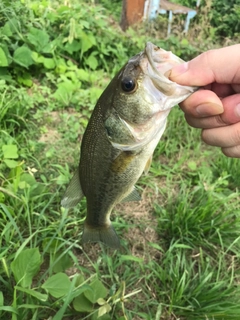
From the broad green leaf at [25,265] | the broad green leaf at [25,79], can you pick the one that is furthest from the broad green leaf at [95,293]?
the broad green leaf at [25,79]

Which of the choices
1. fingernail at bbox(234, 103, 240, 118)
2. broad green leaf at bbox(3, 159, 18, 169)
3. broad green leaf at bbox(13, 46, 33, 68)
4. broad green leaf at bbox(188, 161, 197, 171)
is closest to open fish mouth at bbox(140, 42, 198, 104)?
fingernail at bbox(234, 103, 240, 118)

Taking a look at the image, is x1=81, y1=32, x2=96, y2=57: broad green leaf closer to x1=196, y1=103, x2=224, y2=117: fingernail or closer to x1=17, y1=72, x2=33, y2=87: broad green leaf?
x1=17, y1=72, x2=33, y2=87: broad green leaf

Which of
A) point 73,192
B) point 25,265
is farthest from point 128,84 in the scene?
point 25,265

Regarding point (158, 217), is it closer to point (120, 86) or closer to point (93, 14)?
point (120, 86)

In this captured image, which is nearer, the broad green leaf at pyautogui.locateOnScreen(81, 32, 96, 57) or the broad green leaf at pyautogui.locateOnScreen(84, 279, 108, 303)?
the broad green leaf at pyautogui.locateOnScreen(84, 279, 108, 303)

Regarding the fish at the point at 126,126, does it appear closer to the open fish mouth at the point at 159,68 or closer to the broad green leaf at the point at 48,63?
the open fish mouth at the point at 159,68

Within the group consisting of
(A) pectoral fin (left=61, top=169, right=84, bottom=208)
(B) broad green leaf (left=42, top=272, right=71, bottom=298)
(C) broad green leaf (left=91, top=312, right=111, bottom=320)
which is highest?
(A) pectoral fin (left=61, top=169, right=84, bottom=208)
